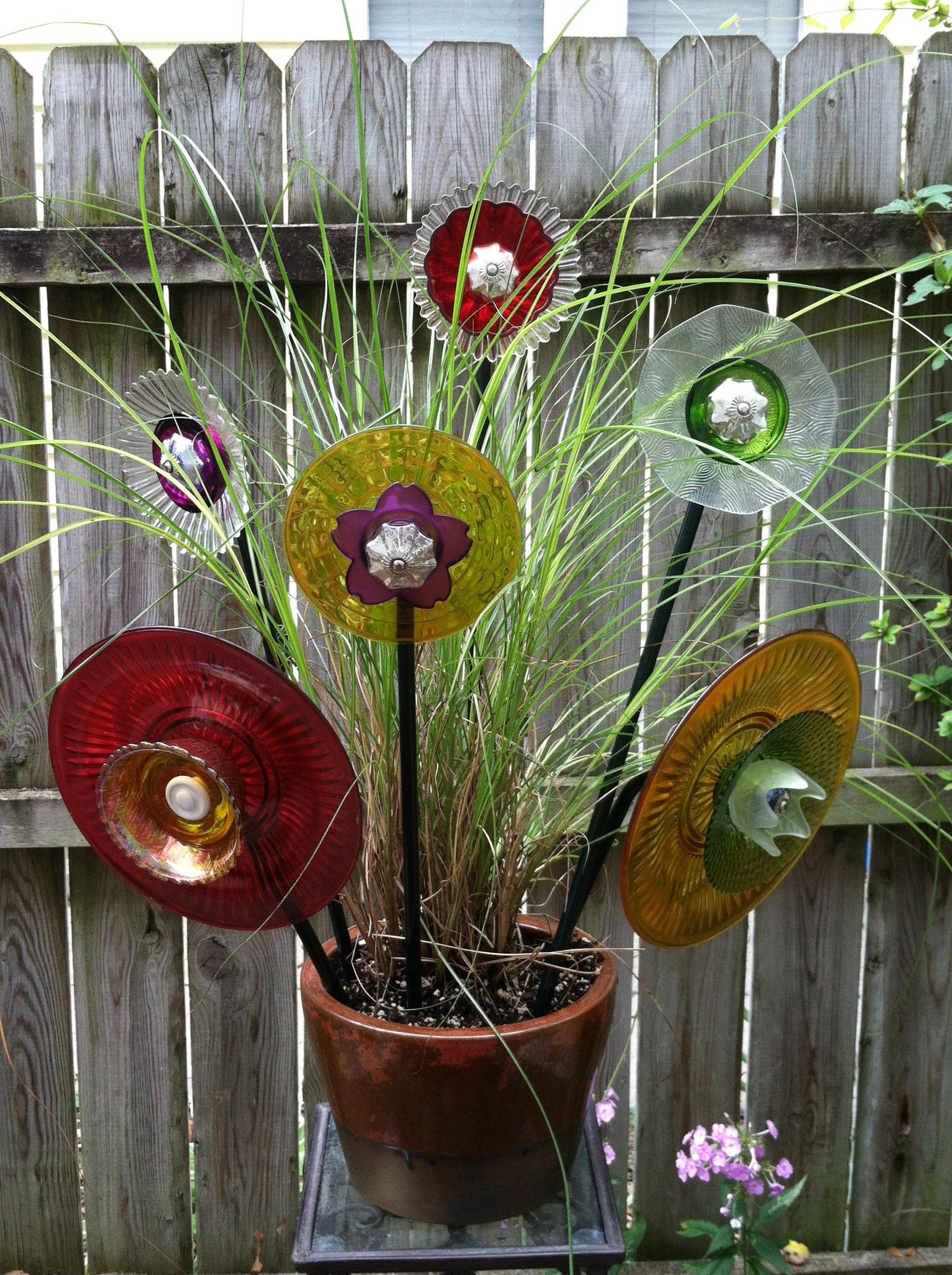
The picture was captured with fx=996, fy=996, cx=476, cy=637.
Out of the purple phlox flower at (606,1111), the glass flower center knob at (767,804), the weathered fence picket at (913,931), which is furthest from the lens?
the weathered fence picket at (913,931)

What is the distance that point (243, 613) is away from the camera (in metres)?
1.42

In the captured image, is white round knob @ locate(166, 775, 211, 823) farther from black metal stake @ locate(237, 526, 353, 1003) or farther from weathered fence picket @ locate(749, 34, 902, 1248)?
weathered fence picket @ locate(749, 34, 902, 1248)

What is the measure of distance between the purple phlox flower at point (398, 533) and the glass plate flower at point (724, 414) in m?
0.24

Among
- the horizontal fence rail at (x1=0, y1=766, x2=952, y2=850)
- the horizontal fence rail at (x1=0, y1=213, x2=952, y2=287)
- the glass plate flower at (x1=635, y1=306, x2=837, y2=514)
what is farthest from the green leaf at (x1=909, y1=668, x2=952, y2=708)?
the glass plate flower at (x1=635, y1=306, x2=837, y2=514)

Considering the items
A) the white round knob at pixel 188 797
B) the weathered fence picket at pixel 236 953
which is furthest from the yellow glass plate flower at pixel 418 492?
the weathered fence picket at pixel 236 953

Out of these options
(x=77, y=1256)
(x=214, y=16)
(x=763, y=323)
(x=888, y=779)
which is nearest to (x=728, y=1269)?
(x=888, y=779)

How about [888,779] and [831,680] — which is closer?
[831,680]

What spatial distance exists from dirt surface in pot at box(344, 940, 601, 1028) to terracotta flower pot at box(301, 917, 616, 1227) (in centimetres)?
4

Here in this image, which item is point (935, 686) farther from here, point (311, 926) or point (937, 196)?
point (311, 926)

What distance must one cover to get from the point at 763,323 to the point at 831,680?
28 centimetres

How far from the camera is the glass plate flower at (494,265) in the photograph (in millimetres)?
861

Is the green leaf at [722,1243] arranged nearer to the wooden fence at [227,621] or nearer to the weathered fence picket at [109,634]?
the wooden fence at [227,621]

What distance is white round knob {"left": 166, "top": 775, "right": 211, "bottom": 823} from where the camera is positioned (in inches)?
23.5

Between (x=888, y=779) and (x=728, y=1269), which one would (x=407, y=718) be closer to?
(x=888, y=779)
